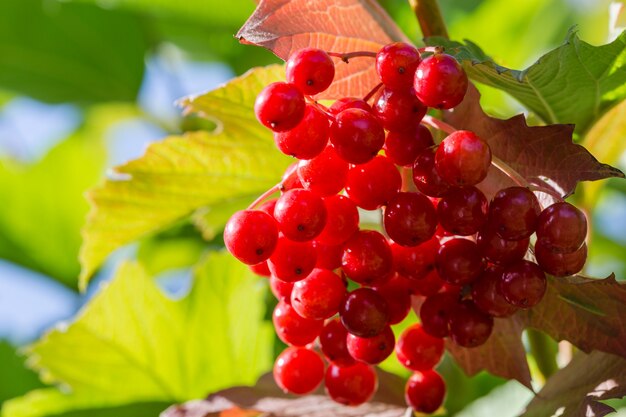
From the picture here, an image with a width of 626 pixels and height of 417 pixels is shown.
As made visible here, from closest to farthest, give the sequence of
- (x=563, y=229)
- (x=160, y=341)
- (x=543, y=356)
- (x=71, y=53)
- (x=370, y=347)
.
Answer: (x=563, y=229) < (x=370, y=347) < (x=543, y=356) < (x=160, y=341) < (x=71, y=53)

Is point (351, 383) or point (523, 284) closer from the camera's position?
point (523, 284)

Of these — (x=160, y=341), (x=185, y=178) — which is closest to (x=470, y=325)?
(x=185, y=178)

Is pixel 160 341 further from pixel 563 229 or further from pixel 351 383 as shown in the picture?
pixel 563 229

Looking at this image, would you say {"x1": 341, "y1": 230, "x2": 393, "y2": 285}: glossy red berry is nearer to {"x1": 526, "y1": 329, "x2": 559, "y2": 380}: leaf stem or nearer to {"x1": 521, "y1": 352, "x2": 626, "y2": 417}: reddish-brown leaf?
{"x1": 521, "y1": 352, "x2": 626, "y2": 417}: reddish-brown leaf

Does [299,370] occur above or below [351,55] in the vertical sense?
below

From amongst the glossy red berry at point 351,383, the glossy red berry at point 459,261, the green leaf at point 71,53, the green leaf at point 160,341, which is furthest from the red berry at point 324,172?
the green leaf at point 71,53

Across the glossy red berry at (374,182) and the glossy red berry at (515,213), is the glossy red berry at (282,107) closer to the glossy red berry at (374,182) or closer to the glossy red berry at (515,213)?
the glossy red berry at (374,182)

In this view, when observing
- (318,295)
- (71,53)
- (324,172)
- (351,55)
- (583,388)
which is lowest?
(583,388)
